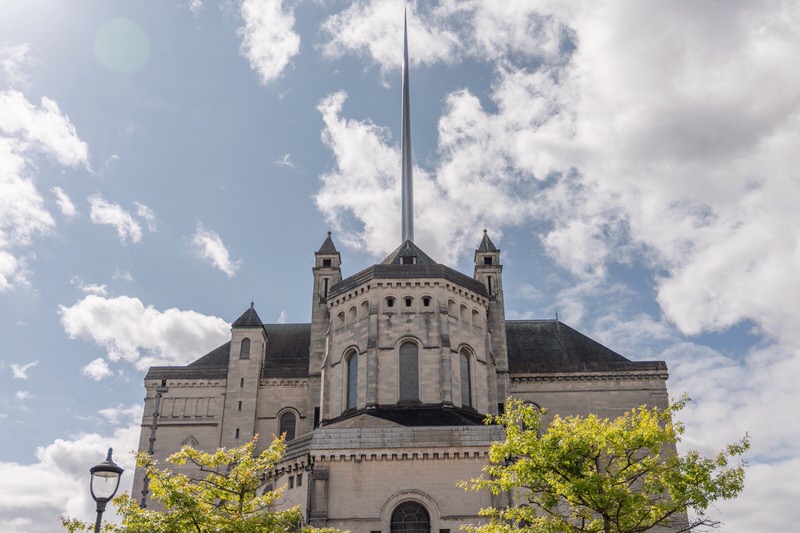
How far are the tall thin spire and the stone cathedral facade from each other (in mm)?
20641

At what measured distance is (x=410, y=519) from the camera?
3147 centimetres

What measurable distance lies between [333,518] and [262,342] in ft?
63.1

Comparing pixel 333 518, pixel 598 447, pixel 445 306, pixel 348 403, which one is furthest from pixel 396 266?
pixel 598 447

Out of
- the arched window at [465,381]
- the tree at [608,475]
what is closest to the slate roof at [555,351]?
the arched window at [465,381]

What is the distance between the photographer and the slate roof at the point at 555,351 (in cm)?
4594

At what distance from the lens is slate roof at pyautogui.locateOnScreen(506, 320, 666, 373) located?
45938mm

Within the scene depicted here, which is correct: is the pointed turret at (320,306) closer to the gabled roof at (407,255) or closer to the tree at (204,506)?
the gabled roof at (407,255)

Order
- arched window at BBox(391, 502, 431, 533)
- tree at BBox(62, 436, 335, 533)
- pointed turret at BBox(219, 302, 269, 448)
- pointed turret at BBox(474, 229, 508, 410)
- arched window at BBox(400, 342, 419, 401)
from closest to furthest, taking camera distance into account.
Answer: tree at BBox(62, 436, 335, 533)
arched window at BBox(391, 502, 431, 533)
arched window at BBox(400, 342, 419, 401)
pointed turret at BBox(474, 229, 508, 410)
pointed turret at BBox(219, 302, 269, 448)

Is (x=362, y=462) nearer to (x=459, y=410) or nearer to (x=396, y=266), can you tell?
(x=459, y=410)

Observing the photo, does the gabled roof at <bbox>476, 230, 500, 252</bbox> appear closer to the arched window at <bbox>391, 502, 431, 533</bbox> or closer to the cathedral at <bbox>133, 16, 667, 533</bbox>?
the cathedral at <bbox>133, 16, 667, 533</bbox>

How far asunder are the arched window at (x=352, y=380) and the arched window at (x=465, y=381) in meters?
5.99

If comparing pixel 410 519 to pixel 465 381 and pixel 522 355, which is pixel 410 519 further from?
pixel 522 355

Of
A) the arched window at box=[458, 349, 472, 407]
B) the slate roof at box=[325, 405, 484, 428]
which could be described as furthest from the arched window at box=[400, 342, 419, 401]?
the arched window at box=[458, 349, 472, 407]

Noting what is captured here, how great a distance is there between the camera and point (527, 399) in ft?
149
